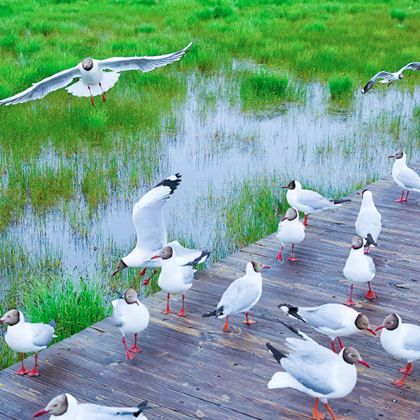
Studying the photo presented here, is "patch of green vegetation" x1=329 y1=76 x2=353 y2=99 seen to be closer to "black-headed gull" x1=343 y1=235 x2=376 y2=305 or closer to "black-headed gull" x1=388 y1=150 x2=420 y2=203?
"black-headed gull" x1=388 y1=150 x2=420 y2=203

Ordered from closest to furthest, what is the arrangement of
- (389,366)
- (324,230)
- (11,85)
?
(389,366), (324,230), (11,85)

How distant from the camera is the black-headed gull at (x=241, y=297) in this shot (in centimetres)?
485

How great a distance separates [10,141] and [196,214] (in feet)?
12.3

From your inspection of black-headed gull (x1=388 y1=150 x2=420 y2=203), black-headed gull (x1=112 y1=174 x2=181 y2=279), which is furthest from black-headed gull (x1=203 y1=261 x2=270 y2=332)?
black-headed gull (x1=388 y1=150 x2=420 y2=203)

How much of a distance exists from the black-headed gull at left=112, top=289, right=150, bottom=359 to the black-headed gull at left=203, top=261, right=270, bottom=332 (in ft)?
1.54

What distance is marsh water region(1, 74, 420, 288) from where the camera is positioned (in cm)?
812

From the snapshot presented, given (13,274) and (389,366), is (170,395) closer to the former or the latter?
(389,366)

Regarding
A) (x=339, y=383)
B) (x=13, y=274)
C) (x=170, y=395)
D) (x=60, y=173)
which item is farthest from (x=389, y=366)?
(x=60, y=173)

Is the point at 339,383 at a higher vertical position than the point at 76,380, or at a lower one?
higher

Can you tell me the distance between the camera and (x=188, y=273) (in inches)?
207

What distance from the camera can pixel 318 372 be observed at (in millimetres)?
3902

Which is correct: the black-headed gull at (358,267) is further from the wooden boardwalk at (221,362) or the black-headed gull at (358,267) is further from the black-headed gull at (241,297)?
the black-headed gull at (241,297)

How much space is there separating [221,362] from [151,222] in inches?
59.4

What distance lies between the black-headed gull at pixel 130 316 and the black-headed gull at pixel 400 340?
1525mm
